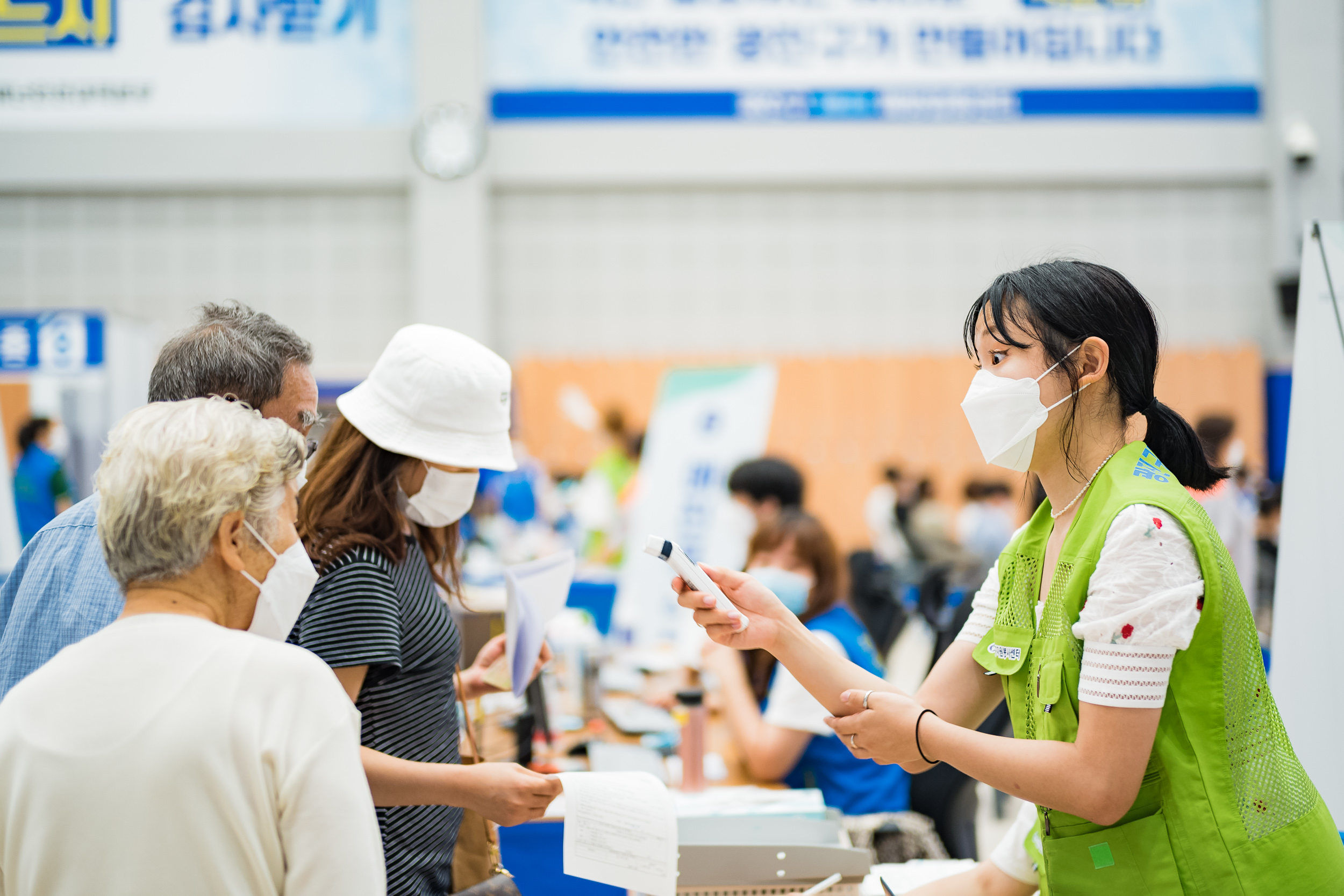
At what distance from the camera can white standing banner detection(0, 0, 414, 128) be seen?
753cm

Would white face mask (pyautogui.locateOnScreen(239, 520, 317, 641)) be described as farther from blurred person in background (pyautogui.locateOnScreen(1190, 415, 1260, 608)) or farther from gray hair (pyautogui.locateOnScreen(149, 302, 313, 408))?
blurred person in background (pyautogui.locateOnScreen(1190, 415, 1260, 608))

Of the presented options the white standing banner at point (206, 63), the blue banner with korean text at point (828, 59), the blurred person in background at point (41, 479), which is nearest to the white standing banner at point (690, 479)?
the blurred person in background at point (41, 479)

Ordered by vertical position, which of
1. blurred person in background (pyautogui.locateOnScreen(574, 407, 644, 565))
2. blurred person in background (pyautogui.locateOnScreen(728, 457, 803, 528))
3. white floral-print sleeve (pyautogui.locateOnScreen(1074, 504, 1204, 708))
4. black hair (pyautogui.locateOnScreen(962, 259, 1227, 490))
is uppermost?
black hair (pyautogui.locateOnScreen(962, 259, 1227, 490))

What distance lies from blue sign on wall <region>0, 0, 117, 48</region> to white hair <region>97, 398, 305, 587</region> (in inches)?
327

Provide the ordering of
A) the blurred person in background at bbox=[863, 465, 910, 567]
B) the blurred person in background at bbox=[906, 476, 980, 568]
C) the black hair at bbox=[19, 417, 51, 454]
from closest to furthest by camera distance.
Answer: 1. the black hair at bbox=[19, 417, 51, 454]
2. the blurred person in background at bbox=[906, 476, 980, 568]
3. the blurred person in background at bbox=[863, 465, 910, 567]

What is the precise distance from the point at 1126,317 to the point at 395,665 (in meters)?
1.10

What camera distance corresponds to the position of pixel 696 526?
4410 mm

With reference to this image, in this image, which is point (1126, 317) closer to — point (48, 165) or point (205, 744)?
point (205, 744)

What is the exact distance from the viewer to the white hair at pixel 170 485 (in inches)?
37.2

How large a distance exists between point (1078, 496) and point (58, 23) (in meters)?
9.02

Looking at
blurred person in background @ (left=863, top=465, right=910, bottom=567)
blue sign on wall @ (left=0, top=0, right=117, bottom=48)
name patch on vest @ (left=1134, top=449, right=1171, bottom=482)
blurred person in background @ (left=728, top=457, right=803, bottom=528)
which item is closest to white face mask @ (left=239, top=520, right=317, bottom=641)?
name patch on vest @ (left=1134, top=449, right=1171, bottom=482)

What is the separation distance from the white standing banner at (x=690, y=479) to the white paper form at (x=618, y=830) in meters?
2.82

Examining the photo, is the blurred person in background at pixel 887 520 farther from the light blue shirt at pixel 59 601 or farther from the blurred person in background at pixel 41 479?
the light blue shirt at pixel 59 601

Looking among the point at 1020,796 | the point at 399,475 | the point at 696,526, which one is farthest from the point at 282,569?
the point at 696,526
